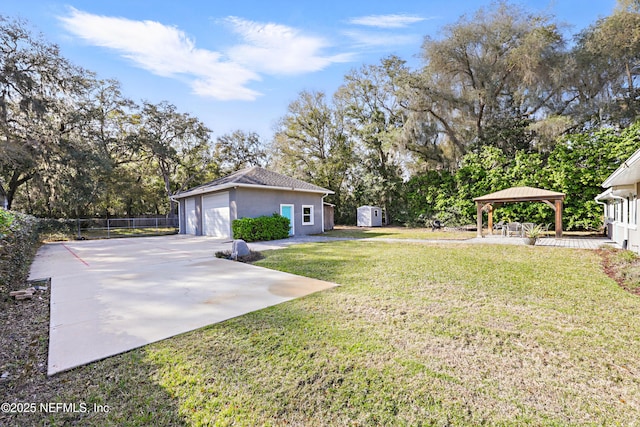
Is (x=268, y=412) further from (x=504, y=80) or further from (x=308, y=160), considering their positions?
(x=308, y=160)

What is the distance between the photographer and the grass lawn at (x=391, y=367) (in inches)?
74.8

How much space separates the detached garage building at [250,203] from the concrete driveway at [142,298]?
245 inches

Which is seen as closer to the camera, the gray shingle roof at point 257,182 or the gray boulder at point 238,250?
the gray boulder at point 238,250

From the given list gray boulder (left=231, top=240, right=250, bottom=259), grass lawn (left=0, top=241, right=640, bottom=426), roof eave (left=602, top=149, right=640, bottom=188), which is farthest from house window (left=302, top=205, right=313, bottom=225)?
roof eave (left=602, top=149, right=640, bottom=188)

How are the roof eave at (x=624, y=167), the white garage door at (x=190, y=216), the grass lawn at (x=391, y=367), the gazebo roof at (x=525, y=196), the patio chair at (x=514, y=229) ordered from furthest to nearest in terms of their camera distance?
1. the white garage door at (x=190, y=216)
2. the patio chair at (x=514, y=229)
3. the gazebo roof at (x=525, y=196)
4. the roof eave at (x=624, y=167)
5. the grass lawn at (x=391, y=367)

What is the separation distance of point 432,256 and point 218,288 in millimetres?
5324

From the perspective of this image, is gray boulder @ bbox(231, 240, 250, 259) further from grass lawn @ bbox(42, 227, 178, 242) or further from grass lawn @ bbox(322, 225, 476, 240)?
grass lawn @ bbox(42, 227, 178, 242)

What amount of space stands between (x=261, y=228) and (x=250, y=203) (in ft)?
4.97

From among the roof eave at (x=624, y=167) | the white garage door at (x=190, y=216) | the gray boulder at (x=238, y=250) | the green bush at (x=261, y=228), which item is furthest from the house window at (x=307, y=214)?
the roof eave at (x=624, y=167)

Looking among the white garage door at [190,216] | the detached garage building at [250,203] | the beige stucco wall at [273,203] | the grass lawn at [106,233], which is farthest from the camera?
the white garage door at [190,216]

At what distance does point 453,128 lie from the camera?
57.9 feet

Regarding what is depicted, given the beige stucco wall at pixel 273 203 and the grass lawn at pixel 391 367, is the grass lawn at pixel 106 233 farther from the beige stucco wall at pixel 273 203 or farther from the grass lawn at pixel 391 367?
the grass lawn at pixel 391 367

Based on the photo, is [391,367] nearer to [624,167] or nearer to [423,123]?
[624,167]

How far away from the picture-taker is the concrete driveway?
2.94 meters
